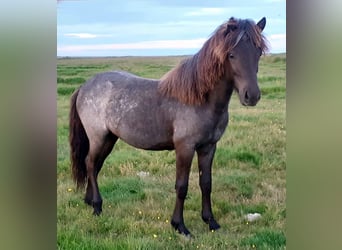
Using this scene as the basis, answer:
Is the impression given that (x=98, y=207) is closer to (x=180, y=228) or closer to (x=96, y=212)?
(x=96, y=212)

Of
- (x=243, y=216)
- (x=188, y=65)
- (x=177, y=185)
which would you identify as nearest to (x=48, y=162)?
(x=177, y=185)

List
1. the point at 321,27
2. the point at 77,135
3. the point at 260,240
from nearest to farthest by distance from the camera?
1. the point at 321,27
2. the point at 260,240
3. the point at 77,135

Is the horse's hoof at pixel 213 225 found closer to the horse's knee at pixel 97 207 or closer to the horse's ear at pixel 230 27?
the horse's knee at pixel 97 207

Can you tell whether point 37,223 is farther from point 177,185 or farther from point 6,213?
point 177,185

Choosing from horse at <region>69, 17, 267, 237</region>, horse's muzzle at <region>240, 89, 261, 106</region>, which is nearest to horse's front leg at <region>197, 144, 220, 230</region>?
horse at <region>69, 17, 267, 237</region>

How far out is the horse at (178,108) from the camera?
171 centimetres

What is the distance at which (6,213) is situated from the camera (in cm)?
182

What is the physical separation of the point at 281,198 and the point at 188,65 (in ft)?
2.03

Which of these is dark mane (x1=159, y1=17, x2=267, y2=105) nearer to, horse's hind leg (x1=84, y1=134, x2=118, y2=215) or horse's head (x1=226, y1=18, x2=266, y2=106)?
horse's head (x1=226, y1=18, x2=266, y2=106)

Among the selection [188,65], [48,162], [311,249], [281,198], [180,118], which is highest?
[188,65]

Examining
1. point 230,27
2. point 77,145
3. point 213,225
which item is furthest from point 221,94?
point 77,145

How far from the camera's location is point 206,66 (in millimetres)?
1763

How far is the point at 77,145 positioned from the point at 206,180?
22.1 inches

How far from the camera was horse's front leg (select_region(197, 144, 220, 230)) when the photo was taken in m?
1.86
